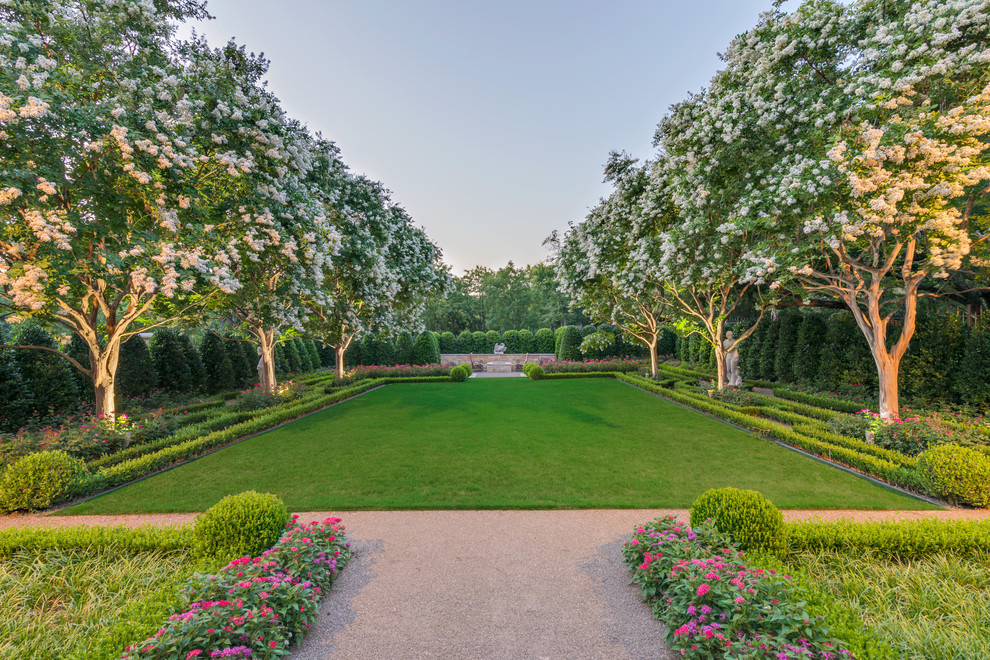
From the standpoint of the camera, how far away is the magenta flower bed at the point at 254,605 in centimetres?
302

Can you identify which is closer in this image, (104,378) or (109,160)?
(109,160)

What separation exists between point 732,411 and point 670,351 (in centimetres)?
2152

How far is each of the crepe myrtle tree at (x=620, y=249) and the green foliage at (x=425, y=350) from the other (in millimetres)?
12724

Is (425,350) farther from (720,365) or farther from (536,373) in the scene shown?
(720,365)

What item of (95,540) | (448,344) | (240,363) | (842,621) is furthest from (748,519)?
(448,344)

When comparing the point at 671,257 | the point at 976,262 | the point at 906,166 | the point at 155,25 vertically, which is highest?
the point at 155,25

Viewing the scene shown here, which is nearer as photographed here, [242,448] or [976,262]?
[976,262]

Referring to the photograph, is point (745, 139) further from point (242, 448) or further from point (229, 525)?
point (242, 448)

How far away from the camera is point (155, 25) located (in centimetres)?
847

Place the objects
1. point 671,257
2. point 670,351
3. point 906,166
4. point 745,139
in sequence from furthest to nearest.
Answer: point 670,351, point 671,257, point 745,139, point 906,166

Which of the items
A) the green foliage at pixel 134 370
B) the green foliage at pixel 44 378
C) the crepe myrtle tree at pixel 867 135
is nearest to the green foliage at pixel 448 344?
the green foliage at pixel 134 370

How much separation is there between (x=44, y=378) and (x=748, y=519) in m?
17.4

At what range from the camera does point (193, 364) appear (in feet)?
56.2

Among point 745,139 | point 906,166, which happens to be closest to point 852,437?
point 906,166
